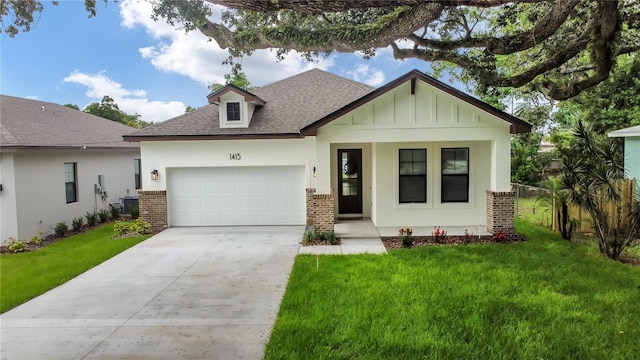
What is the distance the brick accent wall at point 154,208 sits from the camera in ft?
41.8

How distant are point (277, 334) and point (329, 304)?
1.13 meters

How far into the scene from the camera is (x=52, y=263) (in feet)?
29.5

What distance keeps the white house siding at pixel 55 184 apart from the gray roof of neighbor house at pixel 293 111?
281 cm

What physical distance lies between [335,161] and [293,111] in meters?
2.55

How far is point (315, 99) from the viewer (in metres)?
15.0

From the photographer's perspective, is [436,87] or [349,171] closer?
[436,87]

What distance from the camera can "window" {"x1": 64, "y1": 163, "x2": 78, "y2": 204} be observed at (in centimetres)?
1363

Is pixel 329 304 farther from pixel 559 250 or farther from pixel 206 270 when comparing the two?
pixel 559 250

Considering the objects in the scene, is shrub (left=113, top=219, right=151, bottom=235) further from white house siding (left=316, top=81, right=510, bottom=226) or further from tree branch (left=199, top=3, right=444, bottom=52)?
tree branch (left=199, top=3, right=444, bottom=52)

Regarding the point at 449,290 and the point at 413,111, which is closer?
the point at 449,290

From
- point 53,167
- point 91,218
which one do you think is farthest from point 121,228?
point 53,167

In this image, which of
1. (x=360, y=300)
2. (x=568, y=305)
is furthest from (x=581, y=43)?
(x=360, y=300)

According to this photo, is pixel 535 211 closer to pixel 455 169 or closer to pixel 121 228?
pixel 455 169

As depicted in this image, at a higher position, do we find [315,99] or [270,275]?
[315,99]
